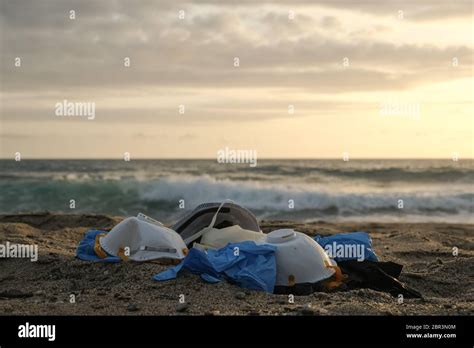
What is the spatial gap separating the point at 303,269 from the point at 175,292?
4.31 ft

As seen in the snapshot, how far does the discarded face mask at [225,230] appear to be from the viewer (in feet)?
23.4

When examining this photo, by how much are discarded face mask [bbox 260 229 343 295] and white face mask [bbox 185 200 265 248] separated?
2.13 ft

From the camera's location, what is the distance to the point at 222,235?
23.8 feet

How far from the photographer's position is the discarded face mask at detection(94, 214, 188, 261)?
7098 mm

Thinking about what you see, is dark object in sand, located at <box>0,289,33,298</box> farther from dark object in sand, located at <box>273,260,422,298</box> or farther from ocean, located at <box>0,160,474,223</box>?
ocean, located at <box>0,160,474,223</box>

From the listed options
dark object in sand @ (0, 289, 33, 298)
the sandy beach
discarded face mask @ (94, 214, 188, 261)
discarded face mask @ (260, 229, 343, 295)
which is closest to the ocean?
the sandy beach

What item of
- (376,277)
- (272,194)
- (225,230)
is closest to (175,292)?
(225,230)

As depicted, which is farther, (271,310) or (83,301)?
(83,301)

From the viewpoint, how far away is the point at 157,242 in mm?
7125

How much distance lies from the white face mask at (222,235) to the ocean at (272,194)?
39.8 ft
